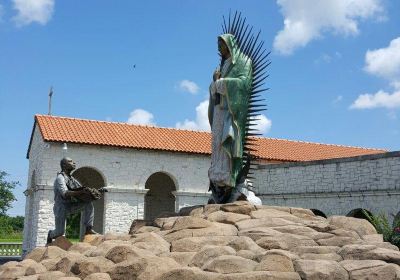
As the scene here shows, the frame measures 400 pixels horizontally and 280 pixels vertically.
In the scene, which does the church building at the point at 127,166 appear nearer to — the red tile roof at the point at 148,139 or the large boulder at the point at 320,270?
the red tile roof at the point at 148,139

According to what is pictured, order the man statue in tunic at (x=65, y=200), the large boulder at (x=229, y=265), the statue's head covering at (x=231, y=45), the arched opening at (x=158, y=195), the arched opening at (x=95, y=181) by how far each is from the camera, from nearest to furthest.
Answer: the large boulder at (x=229, y=265), the man statue in tunic at (x=65, y=200), the statue's head covering at (x=231, y=45), the arched opening at (x=95, y=181), the arched opening at (x=158, y=195)

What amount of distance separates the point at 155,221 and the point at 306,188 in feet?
40.8

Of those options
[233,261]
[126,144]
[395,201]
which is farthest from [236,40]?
[126,144]

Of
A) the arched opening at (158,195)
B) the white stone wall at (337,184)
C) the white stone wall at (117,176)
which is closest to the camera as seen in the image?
the white stone wall at (337,184)

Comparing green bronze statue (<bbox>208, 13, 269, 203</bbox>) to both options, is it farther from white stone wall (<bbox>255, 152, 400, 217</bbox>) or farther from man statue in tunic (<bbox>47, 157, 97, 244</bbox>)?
white stone wall (<bbox>255, 152, 400, 217</bbox>)

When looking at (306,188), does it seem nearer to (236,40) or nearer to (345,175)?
(345,175)

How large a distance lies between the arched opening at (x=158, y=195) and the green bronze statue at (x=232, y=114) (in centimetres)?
1854

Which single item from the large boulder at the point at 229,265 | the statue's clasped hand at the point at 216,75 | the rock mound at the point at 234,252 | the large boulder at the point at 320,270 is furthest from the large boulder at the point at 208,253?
the statue's clasped hand at the point at 216,75

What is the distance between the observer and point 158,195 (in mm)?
28391

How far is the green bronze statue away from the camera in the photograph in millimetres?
9312

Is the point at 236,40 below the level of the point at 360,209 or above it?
above

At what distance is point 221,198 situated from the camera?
946cm

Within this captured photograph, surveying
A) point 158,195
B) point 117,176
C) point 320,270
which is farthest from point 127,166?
point 320,270

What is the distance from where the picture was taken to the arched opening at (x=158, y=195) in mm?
28078
